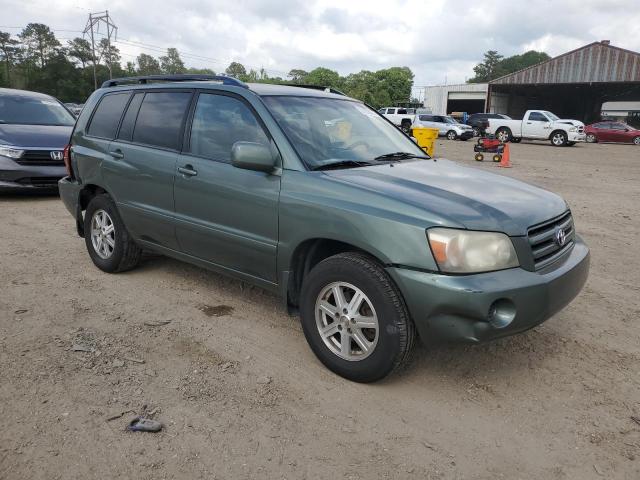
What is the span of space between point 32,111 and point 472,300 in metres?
9.38

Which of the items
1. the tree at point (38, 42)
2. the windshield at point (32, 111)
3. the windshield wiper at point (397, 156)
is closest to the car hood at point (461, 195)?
the windshield wiper at point (397, 156)

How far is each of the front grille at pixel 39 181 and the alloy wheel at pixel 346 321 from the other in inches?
273

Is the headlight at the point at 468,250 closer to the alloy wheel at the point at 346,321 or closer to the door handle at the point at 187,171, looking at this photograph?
the alloy wheel at the point at 346,321

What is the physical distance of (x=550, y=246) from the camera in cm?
298

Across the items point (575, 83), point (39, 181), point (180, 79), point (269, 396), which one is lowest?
point (269, 396)

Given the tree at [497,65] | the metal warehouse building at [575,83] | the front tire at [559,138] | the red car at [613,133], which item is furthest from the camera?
the tree at [497,65]

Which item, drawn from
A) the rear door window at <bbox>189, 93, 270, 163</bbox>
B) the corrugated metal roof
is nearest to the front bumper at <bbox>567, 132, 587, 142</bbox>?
the corrugated metal roof

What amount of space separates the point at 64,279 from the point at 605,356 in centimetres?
447

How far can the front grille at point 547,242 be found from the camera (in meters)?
2.83

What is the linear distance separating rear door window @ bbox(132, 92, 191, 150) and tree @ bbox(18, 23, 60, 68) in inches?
3647

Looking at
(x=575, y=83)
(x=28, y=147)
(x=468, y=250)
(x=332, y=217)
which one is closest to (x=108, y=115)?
(x=332, y=217)

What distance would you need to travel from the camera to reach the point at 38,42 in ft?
275

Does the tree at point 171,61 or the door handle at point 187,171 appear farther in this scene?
the tree at point 171,61

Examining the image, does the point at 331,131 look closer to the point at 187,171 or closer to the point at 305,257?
the point at 305,257
